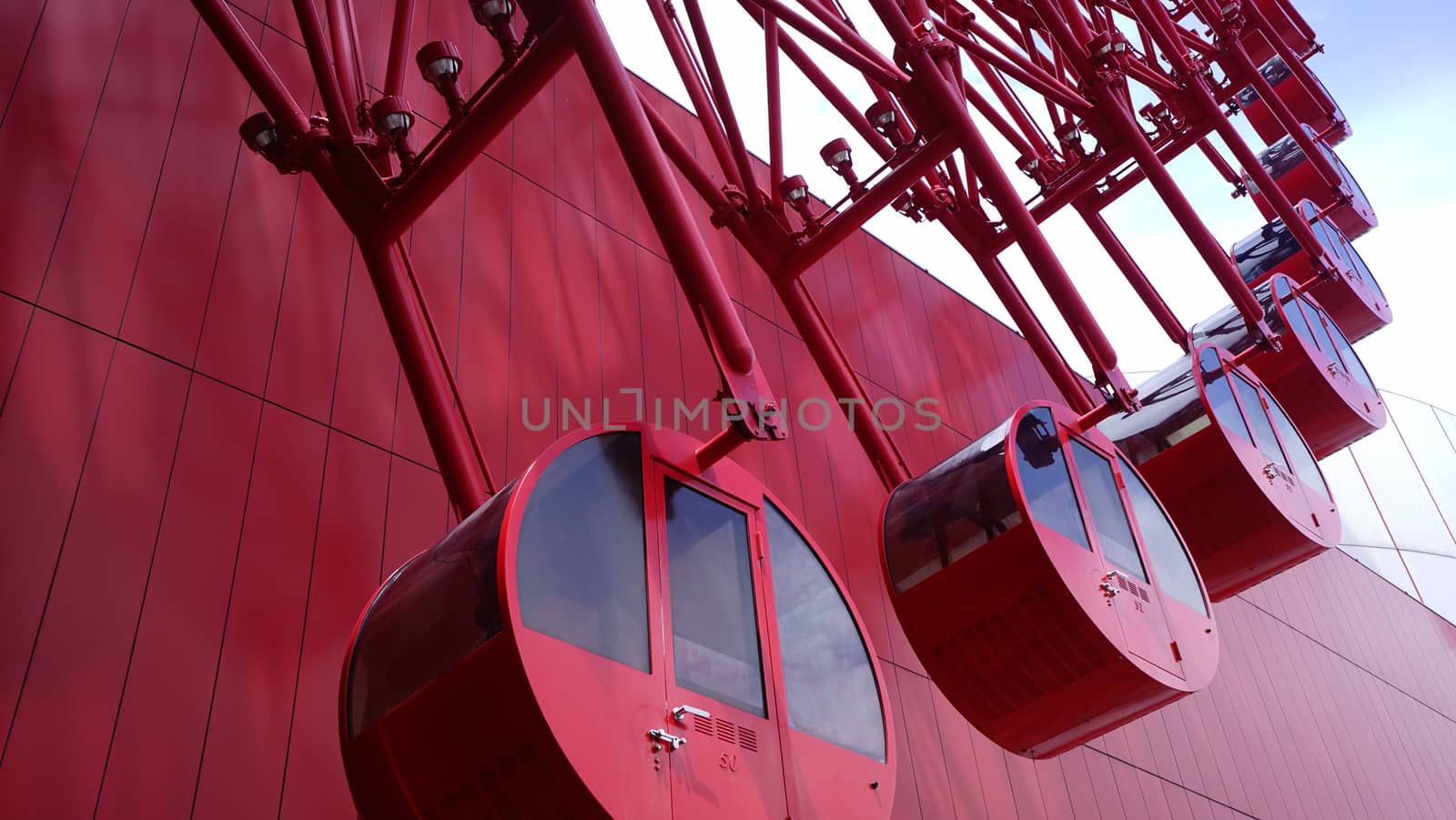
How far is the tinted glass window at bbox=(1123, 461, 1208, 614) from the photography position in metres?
6.95

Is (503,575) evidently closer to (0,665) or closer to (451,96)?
(0,665)

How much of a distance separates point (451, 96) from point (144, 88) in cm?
206

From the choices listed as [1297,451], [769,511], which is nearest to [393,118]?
[769,511]

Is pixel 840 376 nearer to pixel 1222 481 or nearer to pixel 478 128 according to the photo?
pixel 1222 481

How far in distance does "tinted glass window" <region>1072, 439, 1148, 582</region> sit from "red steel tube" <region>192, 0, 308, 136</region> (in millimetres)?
4637

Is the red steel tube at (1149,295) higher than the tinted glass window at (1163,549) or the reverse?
higher

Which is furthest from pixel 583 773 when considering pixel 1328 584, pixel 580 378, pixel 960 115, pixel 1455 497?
pixel 1455 497

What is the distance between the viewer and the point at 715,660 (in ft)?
15.0

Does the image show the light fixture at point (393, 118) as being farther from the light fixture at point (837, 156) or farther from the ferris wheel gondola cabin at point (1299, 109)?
the ferris wheel gondola cabin at point (1299, 109)

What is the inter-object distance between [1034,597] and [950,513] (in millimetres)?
685

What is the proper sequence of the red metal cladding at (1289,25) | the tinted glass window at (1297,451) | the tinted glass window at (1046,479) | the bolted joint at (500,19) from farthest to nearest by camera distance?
the red metal cladding at (1289,25) → the tinted glass window at (1297,451) → the tinted glass window at (1046,479) → the bolted joint at (500,19)

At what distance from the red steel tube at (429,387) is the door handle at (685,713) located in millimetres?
1749

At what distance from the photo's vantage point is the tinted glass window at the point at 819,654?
4.93 meters

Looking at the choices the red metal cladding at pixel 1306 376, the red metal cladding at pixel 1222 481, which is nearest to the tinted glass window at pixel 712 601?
the red metal cladding at pixel 1222 481
